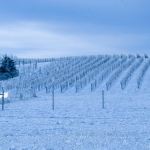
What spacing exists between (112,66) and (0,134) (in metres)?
44.3

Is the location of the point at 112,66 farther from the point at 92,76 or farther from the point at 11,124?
the point at 11,124

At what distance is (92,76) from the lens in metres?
45.8

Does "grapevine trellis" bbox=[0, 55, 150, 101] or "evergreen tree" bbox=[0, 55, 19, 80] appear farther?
"evergreen tree" bbox=[0, 55, 19, 80]

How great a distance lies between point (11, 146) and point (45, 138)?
135 centimetres

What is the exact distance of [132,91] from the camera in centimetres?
3403

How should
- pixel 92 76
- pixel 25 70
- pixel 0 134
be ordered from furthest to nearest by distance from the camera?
pixel 25 70
pixel 92 76
pixel 0 134

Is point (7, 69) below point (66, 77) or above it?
above

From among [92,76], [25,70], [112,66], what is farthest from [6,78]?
[112,66]

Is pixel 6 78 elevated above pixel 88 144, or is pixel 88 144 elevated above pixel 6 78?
pixel 6 78

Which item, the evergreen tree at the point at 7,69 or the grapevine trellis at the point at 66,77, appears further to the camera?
the evergreen tree at the point at 7,69

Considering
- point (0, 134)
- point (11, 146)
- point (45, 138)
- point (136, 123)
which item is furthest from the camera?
point (136, 123)

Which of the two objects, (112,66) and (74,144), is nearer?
(74,144)

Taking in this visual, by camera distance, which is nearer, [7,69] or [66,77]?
[66,77]

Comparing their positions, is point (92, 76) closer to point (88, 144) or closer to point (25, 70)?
point (25, 70)
